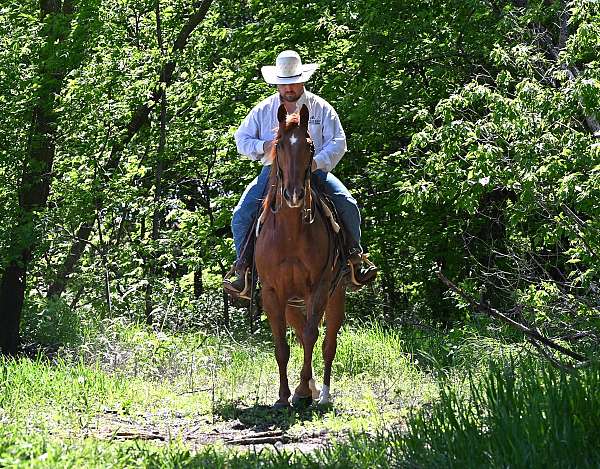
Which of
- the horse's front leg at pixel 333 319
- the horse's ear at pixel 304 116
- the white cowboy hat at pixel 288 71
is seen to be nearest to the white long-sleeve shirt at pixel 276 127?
the white cowboy hat at pixel 288 71

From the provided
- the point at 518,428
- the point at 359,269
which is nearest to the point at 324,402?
the point at 359,269

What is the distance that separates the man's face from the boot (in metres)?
1.52

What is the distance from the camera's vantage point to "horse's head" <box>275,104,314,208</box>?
26.8 feet

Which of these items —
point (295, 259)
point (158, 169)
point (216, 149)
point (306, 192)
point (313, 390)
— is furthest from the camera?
point (158, 169)

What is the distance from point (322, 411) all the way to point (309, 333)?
0.76 m

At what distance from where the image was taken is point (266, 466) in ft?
17.6

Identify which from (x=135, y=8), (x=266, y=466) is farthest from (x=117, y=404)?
(x=135, y=8)

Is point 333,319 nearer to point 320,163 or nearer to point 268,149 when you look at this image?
point 320,163

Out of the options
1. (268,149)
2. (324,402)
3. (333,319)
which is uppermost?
(268,149)

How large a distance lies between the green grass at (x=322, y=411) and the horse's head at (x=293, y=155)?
5.75 feet

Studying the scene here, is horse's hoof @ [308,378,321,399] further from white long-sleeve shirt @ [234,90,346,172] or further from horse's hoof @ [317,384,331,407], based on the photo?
white long-sleeve shirt @ [234,90,346,172]

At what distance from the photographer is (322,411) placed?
8562 millimetres

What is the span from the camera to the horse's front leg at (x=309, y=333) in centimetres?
895

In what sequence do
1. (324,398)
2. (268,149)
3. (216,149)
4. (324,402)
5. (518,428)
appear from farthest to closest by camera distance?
(216,149) < (324,398) < (324,402) < (268,149) < (518,428)
